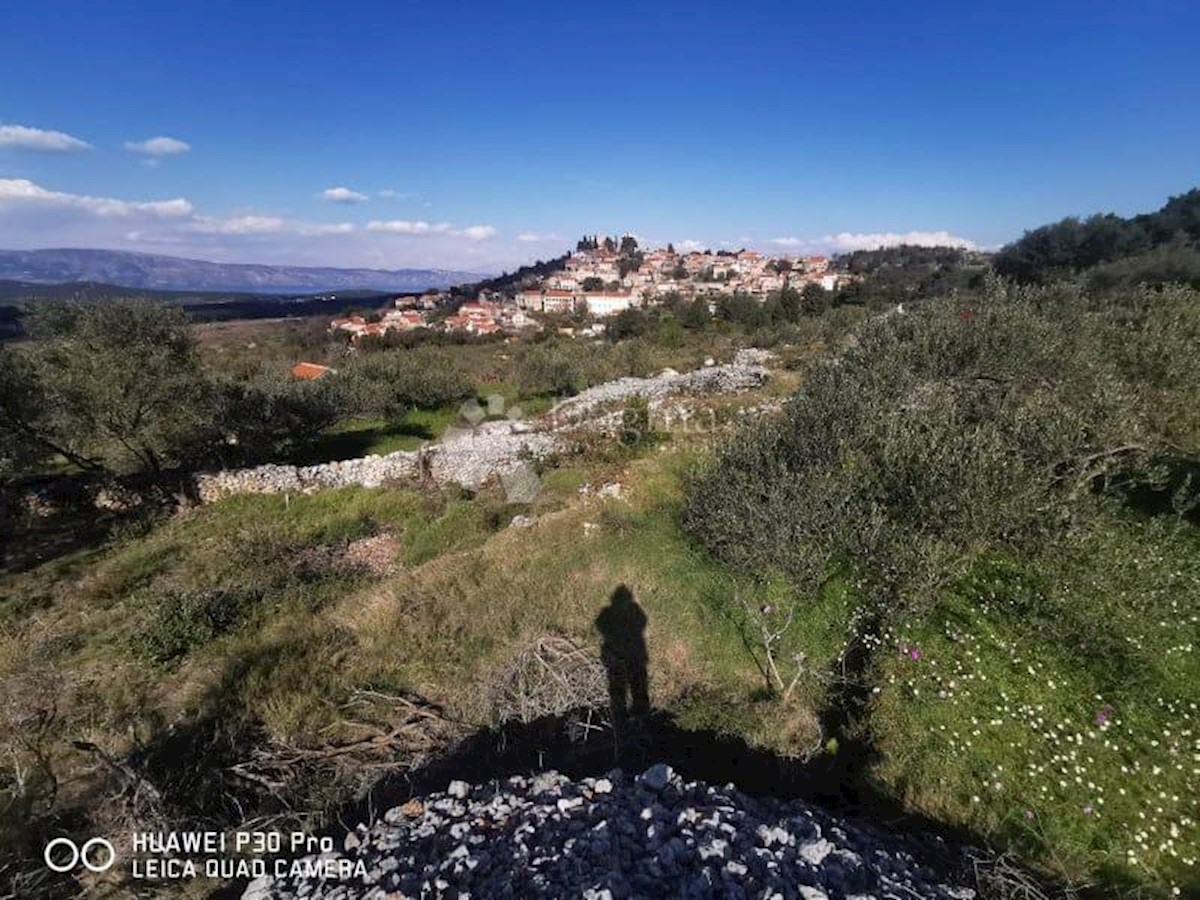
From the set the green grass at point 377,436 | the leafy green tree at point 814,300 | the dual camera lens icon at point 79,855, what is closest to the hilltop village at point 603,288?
the leafy green tree at point 814,300

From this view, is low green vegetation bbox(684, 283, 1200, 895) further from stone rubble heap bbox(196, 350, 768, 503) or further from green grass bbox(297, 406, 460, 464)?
green grass bbox(297, 406, 460, 464)

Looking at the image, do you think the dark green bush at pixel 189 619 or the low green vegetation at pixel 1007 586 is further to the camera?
the dark green bush at pixel 189 619

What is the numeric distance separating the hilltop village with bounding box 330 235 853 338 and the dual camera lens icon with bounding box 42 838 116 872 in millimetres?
66923

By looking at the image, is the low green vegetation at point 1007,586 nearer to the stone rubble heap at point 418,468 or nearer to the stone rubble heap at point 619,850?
the stone rubble heap at point 619,850

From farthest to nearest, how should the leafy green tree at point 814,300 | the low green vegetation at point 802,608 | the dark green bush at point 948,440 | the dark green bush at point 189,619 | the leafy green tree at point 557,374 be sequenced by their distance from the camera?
the leafy green tree at point 814,300
the leafy green tree at point 557,374
the dark green bush at point 189,619
the dark green bush at point 948,440
the low green vegetation at point 802,608

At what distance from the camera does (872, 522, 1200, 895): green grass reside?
19.4 ft

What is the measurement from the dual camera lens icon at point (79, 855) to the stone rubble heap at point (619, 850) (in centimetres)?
150

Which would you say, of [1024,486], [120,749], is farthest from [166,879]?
[1024,486]

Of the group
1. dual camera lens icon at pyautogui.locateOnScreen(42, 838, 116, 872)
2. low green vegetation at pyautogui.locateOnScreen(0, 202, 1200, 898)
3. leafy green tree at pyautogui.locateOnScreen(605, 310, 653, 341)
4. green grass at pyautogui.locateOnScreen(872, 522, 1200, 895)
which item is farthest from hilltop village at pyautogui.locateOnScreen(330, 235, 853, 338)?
dual camera lens icon at pyautogui.locateOnScreen(42, 838, 116, 872)

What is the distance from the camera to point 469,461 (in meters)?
18.0

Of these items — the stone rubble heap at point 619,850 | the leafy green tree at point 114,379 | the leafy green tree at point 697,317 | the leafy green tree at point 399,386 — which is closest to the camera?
the stone rubble heap at point 619,850

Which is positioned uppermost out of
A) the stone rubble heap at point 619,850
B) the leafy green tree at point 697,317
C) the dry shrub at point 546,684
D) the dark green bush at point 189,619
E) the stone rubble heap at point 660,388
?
the leafy green tree at point 697,317

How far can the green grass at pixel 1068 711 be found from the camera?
19.4 feet

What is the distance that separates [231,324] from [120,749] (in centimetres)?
12125
